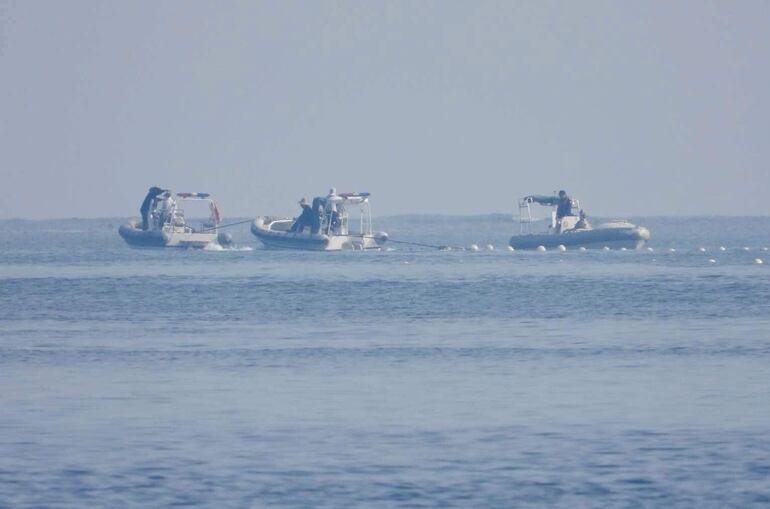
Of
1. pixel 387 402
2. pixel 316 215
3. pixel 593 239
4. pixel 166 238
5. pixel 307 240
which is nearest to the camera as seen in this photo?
pixel 387 402

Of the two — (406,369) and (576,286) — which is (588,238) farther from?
(406,369)

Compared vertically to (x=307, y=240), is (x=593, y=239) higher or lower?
higher

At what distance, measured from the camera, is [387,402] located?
21.3 m

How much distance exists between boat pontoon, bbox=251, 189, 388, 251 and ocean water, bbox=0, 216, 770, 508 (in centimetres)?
3587

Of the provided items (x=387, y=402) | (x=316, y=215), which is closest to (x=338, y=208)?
(x=316, y=215)

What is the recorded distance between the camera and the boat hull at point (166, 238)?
290 ft

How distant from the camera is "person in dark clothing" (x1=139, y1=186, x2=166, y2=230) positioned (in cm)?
8794

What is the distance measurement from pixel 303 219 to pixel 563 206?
1297cm

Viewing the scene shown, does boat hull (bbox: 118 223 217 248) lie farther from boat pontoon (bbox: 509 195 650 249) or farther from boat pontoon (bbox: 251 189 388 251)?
boat pontoon (bbox: 509 195 650 249)

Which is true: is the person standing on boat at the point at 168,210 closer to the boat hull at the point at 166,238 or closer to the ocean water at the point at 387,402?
the boat hull at the point at 166,238

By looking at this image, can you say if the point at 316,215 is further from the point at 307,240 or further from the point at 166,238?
the point at 166,238

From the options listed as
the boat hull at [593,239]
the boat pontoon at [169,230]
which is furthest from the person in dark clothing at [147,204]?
the boat hull at [593,239]

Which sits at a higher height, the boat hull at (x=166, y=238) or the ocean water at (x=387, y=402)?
the boat hull at (x=166, y=238)

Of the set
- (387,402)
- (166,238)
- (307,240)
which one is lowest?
(387,402)
